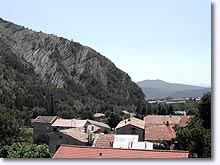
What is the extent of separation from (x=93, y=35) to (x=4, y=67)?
Answer: 1155 cm

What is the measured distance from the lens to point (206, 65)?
99.3 inches

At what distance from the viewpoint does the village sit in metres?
2.37

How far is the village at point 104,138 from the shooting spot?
237 cm

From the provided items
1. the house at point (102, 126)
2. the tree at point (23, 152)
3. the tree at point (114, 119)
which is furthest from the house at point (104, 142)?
the tree at point (114, 119)

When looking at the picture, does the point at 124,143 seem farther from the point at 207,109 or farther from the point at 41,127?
the point at 41,127

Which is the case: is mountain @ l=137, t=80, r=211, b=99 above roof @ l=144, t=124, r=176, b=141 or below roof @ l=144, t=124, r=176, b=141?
above

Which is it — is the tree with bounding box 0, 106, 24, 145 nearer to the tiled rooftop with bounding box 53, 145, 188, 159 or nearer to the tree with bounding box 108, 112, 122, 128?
the tree with bounding box 108, 112, 122, 128

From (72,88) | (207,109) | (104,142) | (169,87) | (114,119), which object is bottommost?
(104,142)

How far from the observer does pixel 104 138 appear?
5250 millimetres

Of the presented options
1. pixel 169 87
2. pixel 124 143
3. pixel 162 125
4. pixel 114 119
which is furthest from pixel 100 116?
pixel 169 87

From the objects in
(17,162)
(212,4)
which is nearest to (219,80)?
(212,4)

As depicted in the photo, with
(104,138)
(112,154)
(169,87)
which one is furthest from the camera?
(104,138)

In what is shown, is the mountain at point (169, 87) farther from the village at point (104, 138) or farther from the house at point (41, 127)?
the house at point (41, 127)

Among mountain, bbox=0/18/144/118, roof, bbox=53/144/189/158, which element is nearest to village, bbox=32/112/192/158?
roof, bbox=53/144/189/158
